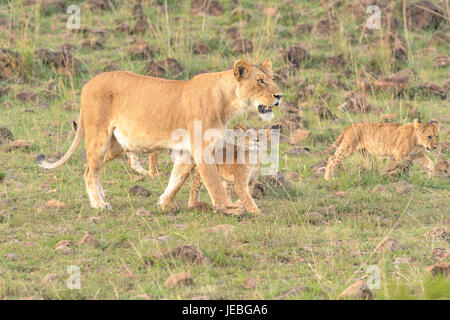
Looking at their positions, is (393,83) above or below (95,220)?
above

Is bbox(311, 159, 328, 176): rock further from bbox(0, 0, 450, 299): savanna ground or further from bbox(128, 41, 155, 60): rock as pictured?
bbox(128, 41, 155, 60): rock

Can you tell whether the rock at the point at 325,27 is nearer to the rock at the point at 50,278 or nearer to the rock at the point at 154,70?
the rock at the point at 154,70

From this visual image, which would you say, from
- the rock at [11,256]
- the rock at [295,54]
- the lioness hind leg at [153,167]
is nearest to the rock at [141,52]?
the rock at [295,54]

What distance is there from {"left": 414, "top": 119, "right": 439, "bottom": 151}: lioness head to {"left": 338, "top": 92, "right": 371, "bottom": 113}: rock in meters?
1.57

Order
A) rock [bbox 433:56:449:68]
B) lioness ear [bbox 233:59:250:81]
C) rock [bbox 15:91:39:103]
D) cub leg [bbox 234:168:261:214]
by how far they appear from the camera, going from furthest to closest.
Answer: rock [bbox 433:56:449:68]
rock [bbox 15:91:39:103]
cub leg [bbox 234:168:261:214]
lioness ear [bbox 233:59:250:81]

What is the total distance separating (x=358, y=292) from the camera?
4730 millimetres

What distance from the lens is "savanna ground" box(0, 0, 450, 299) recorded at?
5387 mm

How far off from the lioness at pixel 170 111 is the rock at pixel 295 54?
5.33 m

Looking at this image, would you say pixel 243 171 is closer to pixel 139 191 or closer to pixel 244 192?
pixel 244 192

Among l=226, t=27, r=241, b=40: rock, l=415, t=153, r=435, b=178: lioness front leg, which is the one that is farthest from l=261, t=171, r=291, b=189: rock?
l=226, t=27, r=241, b=40: rock

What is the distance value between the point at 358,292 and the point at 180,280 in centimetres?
114

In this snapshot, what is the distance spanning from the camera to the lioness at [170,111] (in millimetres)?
6766

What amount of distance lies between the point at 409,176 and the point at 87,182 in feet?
10.9

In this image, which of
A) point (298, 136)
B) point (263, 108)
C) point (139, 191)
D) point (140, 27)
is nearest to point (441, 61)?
point (298, 136)
